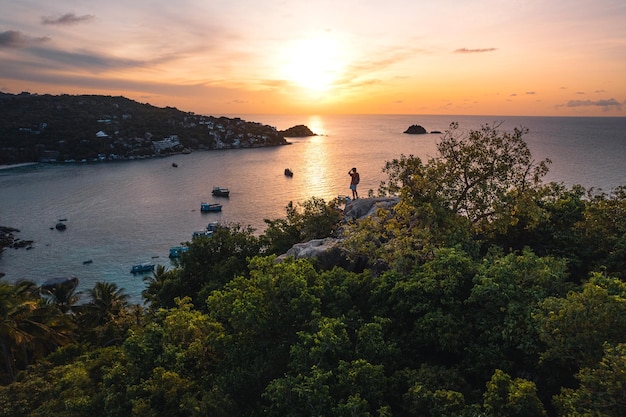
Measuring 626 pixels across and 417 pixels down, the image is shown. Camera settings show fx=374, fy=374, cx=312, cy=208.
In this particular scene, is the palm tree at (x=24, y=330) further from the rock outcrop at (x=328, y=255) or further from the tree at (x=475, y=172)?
the tree at (x=475, y=172)

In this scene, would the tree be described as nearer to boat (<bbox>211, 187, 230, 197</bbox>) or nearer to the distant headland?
boat (<bbox>211, 187, 230, 197</bbox>)

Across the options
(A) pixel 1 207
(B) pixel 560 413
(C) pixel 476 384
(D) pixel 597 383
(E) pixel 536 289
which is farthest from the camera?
(A) pixel 1 207

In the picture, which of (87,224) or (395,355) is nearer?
(395,355)

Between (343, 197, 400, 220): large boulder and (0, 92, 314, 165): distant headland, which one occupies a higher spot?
(0, 92, 314, 165): distant headland

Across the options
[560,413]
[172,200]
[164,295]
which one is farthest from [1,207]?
[560,413]

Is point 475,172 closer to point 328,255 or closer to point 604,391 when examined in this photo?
point 328,255

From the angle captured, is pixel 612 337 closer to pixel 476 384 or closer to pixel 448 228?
pixel 476 384

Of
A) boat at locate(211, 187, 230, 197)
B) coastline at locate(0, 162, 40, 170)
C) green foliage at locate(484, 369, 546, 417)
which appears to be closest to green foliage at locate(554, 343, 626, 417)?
green foliage at locate(484, 369, 546, 417)

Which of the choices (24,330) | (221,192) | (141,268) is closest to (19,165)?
(221,192)
